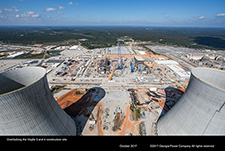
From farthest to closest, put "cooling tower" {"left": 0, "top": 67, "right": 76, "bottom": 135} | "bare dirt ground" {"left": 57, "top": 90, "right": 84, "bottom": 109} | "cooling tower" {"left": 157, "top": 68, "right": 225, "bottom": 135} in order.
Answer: "bare dirt ground" {"left": 57, "top": 90, "right": 84, "bottom": 109} < "cooling tower" {"left": 157, "top": 68, "right": 225, "bottom": 135} < "cooling tower" {"left": 0, "top": 67, "right": 76, "bottom": 135}

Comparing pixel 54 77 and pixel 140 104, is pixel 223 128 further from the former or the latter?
pixel 54 77

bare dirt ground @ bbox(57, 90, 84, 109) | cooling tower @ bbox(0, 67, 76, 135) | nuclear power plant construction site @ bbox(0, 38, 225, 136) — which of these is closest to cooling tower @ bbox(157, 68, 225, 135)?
nuclear power plant construction site @ bbox(0, 38, 225, 136)

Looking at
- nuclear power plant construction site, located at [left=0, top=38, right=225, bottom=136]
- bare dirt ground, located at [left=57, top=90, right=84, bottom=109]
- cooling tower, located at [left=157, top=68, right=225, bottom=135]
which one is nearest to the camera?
nuclear power plant construction site, located at [left=0, top=38, right=225, bottom=136]

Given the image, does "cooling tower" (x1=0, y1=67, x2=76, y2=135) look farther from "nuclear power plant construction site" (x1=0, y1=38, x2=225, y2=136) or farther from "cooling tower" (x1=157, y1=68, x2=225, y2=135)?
"cooling tower" (x1=157, y1=68, x2=225, y2=135)

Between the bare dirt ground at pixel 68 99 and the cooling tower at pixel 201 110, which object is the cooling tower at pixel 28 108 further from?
the cooling tower at pixel 201 110

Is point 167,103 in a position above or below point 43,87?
below

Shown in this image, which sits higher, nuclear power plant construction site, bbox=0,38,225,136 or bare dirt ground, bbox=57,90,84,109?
nuclear power plant construction site, bbox=0,38,225,136
